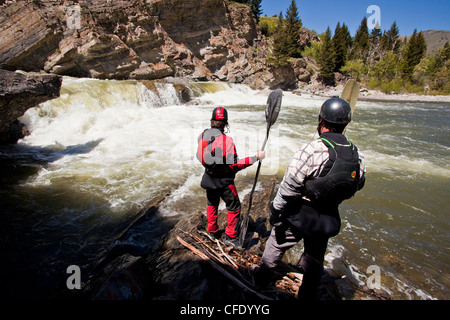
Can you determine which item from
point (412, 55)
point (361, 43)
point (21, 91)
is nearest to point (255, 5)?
point (361, 43)

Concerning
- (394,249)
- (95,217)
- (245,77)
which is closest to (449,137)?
(394,249)

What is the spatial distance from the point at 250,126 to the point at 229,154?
10386 millimetres

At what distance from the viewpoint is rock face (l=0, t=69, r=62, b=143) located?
17.7 ft

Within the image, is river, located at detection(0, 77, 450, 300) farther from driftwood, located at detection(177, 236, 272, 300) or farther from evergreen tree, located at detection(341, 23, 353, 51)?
evergreen tree, located at detection(341, 23, 353, 51)

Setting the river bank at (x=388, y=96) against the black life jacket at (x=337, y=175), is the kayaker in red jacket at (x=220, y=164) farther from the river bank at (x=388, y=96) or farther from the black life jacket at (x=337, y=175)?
the river bank at (x=388, y=96)

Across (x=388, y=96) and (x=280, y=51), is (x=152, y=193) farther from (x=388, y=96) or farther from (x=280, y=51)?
(x=388, y=96)

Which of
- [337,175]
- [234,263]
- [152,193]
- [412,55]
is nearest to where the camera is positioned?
[337,175]

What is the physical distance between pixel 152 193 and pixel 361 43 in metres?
70.4

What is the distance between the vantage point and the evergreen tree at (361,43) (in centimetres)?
5334

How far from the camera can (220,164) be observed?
9.38 ft

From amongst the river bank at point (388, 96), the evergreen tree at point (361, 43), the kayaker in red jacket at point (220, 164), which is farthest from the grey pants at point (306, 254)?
the evergreen tree at point (361, 43)

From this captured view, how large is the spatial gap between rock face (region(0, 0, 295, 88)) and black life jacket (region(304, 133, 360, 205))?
2405 centimetres

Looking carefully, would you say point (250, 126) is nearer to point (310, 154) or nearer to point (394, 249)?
point (394, 249)

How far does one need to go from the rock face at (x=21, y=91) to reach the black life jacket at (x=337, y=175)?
7392 mm
